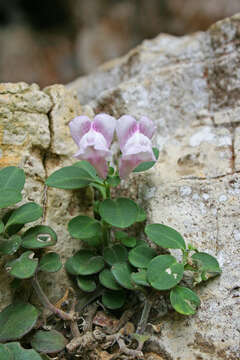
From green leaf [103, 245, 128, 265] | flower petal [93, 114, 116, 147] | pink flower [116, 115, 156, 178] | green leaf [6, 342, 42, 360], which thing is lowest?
green leaf [6, 342, 42, 360]

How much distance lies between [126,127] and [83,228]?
0.39 metres

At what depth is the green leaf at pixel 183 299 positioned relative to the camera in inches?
46.0

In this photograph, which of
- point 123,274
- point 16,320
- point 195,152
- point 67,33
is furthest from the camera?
point 67,33

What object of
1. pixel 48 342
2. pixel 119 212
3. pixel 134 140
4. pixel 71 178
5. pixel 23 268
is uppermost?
pixel 134 140

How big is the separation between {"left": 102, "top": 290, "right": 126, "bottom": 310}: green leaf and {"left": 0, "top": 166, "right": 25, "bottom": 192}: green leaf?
0.48 m

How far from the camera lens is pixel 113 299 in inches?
52.5

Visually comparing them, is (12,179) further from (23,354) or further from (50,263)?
(23,354)

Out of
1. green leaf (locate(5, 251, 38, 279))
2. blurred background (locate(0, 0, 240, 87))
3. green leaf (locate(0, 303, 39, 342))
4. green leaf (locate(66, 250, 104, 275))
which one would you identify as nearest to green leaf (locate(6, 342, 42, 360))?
green leaf (locate(0, 303, 39, 342))

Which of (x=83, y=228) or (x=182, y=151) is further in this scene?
(x=182, y=151)

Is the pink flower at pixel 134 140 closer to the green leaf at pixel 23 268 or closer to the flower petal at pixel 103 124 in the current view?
the flower petal at pixel 103 124

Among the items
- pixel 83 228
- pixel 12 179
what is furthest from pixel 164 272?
pixel 12 179

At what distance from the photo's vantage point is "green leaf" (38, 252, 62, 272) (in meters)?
1.28

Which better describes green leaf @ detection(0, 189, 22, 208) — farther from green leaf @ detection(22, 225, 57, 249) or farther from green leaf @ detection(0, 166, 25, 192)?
green leaf @ detection(22, 225, 57, 249)

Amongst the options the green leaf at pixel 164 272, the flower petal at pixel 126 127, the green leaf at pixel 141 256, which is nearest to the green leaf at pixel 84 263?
the green leaf at pixel 141 256
